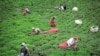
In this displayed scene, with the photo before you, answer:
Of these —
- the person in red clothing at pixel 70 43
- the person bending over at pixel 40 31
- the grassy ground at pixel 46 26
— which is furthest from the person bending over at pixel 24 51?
the person bending over at pixel 40 31

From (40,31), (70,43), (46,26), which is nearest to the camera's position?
(70,43)

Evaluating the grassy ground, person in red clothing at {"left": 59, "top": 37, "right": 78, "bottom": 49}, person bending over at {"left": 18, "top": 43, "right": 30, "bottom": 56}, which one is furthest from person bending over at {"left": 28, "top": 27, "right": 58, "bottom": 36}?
person bending over at {"left": 18, "top": 43, "right": 30, "bottom": 56}

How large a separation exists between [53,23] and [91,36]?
437 centimetres

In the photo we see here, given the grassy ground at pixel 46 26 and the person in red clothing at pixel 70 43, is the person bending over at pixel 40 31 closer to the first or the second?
the grassy ground at pixel 46 26

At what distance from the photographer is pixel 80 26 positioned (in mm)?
21844

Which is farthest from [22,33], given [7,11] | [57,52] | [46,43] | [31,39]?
[7,11]

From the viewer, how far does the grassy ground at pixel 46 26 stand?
16825mm

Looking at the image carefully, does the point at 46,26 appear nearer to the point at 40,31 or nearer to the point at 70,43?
the point at 40,31

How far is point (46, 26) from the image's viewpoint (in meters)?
22.2

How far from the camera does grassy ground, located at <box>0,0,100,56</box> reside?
16.8 m

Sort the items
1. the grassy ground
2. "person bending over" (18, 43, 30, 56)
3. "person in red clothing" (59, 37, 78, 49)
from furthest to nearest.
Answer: the grassy ground, "person in red clothing" (59, 37, 78, 49), "person bending over" (18, 43, 30, 56)

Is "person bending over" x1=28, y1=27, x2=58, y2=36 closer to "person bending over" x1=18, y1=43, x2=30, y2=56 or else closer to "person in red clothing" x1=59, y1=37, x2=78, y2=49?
"person in red clothing" x1=59, y1=37, x2=78, y2=49

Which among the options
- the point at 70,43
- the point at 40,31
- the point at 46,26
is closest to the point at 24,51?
the point at 70,43

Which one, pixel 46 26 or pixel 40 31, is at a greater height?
pixel 40 31
